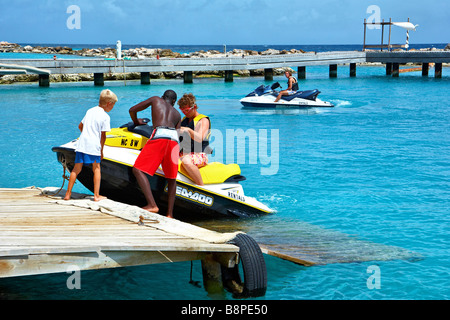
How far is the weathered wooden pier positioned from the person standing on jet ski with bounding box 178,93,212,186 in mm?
26095

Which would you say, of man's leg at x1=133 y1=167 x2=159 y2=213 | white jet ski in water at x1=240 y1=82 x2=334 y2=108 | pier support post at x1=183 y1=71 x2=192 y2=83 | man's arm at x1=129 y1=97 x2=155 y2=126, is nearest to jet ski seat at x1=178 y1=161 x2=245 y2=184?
man's leg at x1=133 y1=167 x2=159 y2=213

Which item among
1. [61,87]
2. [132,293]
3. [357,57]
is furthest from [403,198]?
[357,57]

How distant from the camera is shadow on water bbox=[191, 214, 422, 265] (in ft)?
26.4

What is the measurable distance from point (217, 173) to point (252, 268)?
2902mm

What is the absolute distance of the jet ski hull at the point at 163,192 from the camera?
334 inches

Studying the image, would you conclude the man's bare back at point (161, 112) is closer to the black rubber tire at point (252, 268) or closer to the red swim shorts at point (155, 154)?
the red swim shorts at point (155, 154)

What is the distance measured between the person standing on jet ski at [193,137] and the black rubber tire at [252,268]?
2337mm

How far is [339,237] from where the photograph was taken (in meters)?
9.14

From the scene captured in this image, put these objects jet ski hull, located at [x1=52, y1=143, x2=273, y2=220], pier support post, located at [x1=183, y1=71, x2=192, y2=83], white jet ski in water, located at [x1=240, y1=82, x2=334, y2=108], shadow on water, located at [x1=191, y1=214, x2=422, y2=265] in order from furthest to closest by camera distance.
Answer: pier support post, located at [x1=183, y1=71, x2=192, y2=83] < white jet ski in water, located at [x1=240, y1=82, x2=334, y2=108] < jet ski hull, located at [x1=52, y1=143, x2=273, y2=220] < shadow on water, located at [x1=191, y1=214, x2=422, y2=265]

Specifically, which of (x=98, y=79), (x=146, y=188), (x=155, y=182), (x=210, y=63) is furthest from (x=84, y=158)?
(x=210, y=63)

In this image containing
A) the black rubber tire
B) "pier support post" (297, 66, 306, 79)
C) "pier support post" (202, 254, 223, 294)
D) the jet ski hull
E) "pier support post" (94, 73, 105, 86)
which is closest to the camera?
the black rubber tire

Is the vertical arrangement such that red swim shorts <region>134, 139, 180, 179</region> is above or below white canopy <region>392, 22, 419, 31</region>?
below

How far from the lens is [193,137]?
8812 mm

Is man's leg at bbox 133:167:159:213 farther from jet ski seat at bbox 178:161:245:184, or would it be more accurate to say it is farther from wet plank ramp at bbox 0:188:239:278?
jet ski seat at bbox 178:161:245:184
